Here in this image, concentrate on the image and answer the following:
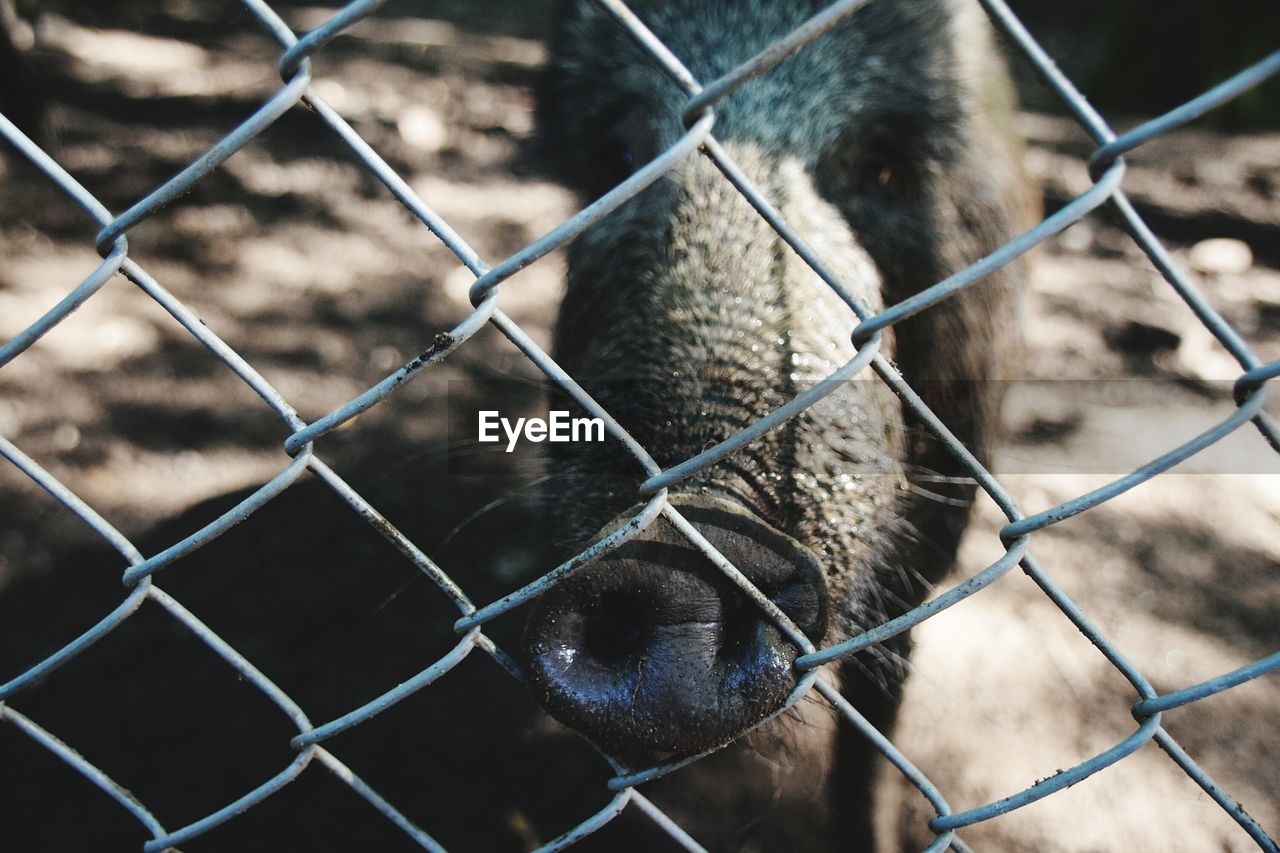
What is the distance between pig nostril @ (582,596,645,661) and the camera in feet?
4.17

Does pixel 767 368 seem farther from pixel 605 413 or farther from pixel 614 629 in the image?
pixel 605 413

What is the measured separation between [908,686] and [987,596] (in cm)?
50

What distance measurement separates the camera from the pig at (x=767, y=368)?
4.05ft

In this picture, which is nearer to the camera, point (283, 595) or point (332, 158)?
point (283, 595)

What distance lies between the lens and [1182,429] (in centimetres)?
344

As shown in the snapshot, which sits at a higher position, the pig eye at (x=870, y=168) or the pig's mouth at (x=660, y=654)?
the pig eye at (x=870, y=168)

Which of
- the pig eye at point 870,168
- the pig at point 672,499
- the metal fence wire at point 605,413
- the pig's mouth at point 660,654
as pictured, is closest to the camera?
the metal fence wire at point 605,413

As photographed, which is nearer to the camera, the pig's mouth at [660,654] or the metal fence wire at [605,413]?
the metal fence wire at [605,413]

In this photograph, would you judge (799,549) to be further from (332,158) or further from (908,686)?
(332,158)

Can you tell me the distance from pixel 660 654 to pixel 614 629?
11cm

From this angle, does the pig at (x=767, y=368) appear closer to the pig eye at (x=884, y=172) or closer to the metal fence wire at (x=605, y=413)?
the pig eye at (x=884, y=172)

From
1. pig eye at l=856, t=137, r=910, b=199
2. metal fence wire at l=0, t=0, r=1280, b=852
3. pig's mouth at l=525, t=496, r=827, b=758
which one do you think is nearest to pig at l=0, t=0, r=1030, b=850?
pig eye at l=856, t=137, r=910, b=199

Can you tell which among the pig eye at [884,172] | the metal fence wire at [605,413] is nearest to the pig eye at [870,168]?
the pig eye at [884,172]

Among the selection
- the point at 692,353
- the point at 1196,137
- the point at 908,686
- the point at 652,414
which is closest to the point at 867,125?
the point at 692,353
